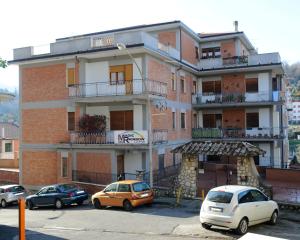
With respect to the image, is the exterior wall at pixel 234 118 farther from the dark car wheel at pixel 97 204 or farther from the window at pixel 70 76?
the dark car wheel at pixel 97 204

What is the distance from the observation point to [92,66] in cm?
2847

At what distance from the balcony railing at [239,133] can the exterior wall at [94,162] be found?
1070 centimetres

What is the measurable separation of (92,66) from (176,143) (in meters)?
8.62

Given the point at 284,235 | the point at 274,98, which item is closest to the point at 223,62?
the point at 274,98

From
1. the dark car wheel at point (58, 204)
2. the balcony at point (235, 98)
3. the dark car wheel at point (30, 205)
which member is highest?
the balcony at point (235, 98)

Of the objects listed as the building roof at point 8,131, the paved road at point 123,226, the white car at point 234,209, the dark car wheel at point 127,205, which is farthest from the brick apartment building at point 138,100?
the building roof at point 8,131

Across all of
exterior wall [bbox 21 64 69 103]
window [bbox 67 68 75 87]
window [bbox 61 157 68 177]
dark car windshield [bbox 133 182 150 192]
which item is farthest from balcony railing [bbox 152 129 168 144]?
exterior wall [bbox 21 64 69 103]

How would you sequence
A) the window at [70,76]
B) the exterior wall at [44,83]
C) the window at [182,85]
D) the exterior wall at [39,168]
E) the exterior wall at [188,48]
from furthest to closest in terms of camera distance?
the window at [182,85] → the exterior wall at [188,48] → the exterior wall at [39,168] → the exterior wall at [44,83] → the window at [70,76]

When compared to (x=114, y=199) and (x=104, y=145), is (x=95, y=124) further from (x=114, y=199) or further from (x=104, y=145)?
(x=114, y=199)

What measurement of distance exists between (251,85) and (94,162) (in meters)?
15.3

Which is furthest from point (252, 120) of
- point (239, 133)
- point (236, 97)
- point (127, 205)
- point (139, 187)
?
point (127, 205)

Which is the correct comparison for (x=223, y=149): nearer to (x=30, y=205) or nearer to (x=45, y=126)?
(x=30, y=205)

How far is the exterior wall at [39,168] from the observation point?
29.7m

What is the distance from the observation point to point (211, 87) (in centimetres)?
3597
